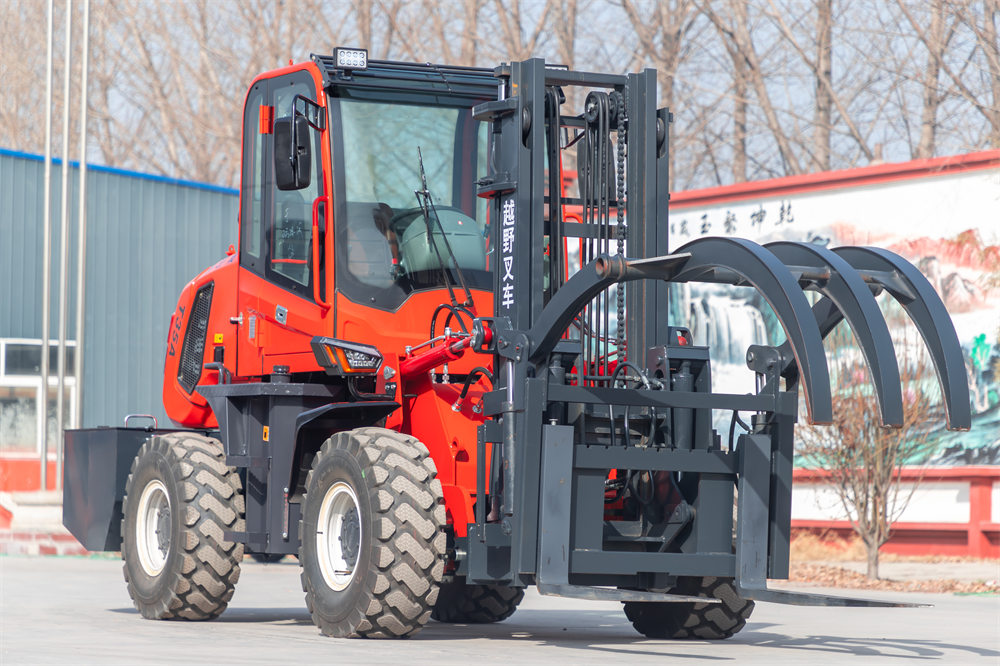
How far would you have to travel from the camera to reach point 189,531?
1080cm

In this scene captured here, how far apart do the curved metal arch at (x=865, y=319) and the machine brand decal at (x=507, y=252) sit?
1637mm

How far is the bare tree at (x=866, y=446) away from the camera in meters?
17.0

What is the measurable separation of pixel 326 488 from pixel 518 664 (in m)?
1.92

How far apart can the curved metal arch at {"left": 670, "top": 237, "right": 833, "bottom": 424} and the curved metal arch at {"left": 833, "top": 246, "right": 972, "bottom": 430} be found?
72 cm

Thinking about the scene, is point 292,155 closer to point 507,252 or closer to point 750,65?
point 507,252

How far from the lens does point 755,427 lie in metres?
9.27

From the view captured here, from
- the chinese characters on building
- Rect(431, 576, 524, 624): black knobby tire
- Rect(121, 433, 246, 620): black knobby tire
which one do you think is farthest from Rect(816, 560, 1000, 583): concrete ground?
Rect(121, 433, 246, 620): black knobby tire

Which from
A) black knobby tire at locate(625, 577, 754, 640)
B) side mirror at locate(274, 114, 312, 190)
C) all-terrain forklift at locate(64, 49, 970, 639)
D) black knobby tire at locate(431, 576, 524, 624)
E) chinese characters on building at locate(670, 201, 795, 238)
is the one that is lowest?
black knobby tire at locate(431, 576, 524, 624)

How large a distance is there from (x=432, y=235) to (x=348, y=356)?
104 centimetres

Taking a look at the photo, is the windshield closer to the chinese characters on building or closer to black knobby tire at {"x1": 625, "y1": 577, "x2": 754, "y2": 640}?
black knobby tire at {"x1": 625, "y1": 577, "x2": 754, "y2": 640}

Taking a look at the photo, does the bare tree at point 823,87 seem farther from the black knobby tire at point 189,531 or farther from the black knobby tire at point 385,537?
the black knobby tire at point 385,537

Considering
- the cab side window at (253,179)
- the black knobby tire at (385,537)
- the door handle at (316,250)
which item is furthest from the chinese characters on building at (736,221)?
the black knobby tire at (385,537)

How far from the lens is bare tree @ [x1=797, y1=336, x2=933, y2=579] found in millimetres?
17000

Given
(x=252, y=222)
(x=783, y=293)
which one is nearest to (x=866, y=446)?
(x=252, y=222)
